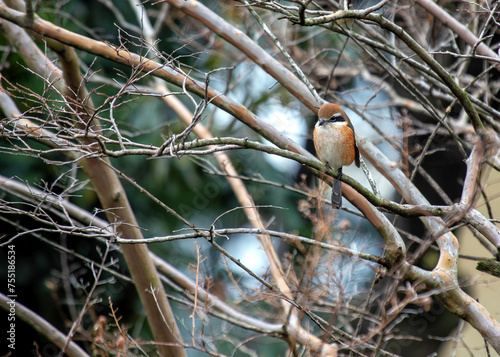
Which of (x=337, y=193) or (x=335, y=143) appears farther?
(x=335, y=143)

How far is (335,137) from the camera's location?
3326 millimetres

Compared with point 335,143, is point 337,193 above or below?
below

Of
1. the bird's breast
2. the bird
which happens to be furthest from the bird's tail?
the bird's breast

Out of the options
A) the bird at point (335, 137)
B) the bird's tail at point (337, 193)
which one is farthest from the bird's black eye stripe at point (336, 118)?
the bird's tail at point (337, 193)

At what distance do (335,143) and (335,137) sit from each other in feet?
0.14

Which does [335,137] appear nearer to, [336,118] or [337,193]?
[336,118]

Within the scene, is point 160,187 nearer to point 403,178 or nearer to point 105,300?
point 105,300

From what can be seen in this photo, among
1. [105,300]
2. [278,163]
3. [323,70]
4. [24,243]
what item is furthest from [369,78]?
[24,243]

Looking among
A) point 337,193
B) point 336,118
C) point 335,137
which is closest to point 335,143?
point 335,137

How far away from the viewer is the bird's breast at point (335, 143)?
3.27 meters

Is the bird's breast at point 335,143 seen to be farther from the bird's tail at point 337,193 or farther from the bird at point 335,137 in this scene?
the bird's tail at point 337,193

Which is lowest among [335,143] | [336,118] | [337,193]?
[337,193]

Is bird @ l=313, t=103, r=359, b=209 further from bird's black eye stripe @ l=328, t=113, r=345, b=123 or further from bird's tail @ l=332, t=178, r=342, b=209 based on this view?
bird's tail @ l=332, t=178, r=342, b=209

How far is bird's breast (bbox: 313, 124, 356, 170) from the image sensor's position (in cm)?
327
